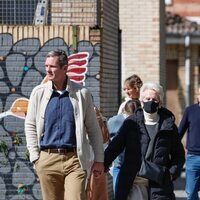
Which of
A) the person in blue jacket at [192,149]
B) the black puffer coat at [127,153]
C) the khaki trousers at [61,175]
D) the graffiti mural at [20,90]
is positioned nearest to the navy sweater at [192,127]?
the person in blue jacket at [192,149]

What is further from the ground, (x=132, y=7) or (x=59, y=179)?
(x=132, y=7)

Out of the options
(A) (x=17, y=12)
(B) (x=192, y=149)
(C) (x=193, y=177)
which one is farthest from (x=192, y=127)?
(A) (x=17, y=12)

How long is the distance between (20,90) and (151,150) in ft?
12.2

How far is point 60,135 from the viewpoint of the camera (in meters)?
8.24

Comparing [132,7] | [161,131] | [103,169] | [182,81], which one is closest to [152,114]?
[161,131]

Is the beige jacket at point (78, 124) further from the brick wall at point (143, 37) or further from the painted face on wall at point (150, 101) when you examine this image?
the brick wall at point (143, 37)

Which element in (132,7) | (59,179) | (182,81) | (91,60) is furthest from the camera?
(182,81)

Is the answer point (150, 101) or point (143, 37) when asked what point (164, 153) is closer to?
point (150, 101)

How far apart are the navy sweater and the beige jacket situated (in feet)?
11.0

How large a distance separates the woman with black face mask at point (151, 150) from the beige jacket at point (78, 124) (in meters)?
0.19

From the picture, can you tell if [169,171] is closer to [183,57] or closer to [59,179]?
[59,179]

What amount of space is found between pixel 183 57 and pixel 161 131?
17.5m

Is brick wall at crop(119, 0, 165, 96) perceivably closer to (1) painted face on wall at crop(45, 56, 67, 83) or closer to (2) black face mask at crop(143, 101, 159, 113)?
(2) black face mask at crop(143, 101, 159, 113)

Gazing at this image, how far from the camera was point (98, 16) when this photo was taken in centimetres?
1192
